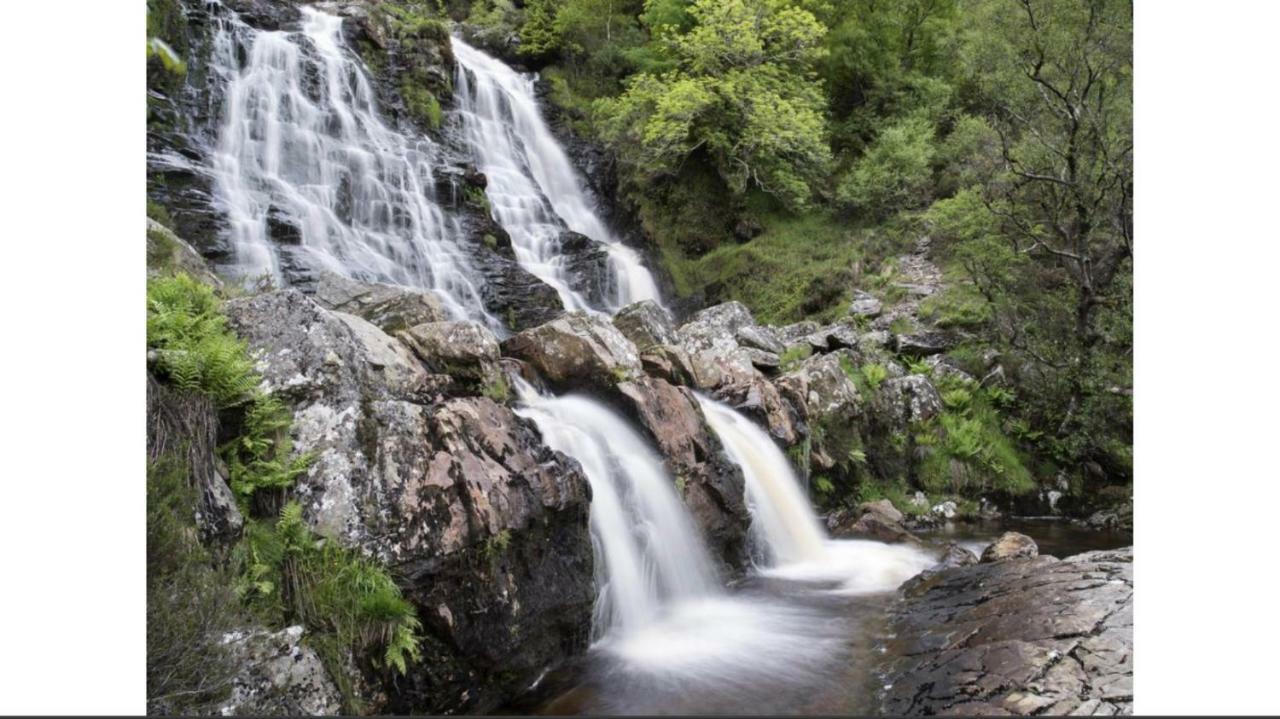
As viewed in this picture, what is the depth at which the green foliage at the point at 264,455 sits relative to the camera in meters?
4.77

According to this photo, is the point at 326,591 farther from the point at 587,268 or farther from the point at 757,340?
the point at 587,268

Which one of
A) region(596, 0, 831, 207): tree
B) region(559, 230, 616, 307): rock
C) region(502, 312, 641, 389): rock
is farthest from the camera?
region(596, 0, 831, 207): tree

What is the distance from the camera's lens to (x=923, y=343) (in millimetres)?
13734

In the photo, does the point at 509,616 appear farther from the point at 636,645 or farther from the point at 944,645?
the point at 944,645

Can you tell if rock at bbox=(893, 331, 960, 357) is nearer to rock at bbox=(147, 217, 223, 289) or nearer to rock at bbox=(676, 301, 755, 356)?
rock at bbox=(676, 301, 755, 356)

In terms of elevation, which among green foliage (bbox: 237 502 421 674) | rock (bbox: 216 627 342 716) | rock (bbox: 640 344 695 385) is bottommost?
rock (bbox: 216 627 342 716)

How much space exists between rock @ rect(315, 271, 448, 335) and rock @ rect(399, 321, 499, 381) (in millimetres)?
466

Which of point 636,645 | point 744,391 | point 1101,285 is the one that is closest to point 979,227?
point 1101,285

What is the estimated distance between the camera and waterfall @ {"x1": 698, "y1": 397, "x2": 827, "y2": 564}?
876 cm

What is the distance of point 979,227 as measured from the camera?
44.1 feet

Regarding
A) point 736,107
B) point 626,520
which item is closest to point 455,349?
point 626,520

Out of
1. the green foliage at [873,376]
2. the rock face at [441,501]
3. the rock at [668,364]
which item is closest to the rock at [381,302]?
the rock face at [441,501]

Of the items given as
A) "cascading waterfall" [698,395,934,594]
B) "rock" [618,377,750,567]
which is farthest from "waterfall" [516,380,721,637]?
"cascading waterfall" [698,395,934,594]

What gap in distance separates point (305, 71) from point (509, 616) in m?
14.3
